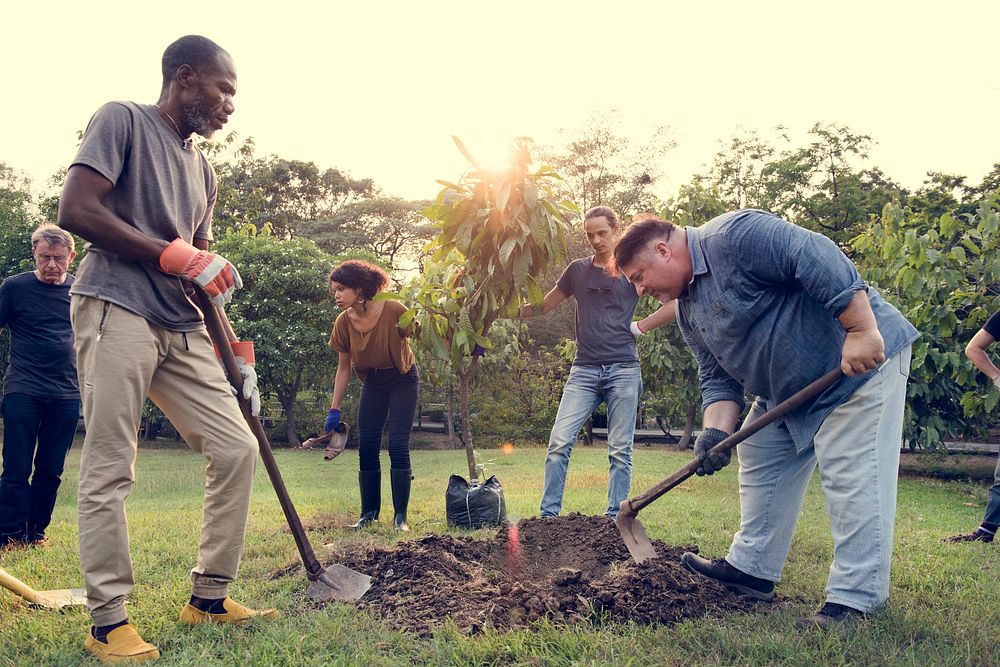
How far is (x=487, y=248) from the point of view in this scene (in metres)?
5.13

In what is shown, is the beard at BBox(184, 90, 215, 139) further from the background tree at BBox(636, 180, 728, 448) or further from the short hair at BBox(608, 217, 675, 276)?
the background tree at BBox(636, 180, 728, 448)

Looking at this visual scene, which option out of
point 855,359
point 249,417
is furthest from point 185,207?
point 855,359

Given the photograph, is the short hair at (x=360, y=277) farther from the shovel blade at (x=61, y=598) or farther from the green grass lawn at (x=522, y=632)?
the shovel blade at (x=61, y=598)

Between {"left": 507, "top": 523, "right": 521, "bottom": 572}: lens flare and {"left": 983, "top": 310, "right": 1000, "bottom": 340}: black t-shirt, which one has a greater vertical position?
{"left": 983, "top": 310, "right": 1000, "bottom": 340}: black t-shirt

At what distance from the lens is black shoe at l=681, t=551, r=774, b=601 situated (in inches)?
139

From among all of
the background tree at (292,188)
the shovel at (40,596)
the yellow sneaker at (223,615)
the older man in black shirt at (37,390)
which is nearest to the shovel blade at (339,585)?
the yellow sneaker at (223,615)

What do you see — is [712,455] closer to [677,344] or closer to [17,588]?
[17,588]

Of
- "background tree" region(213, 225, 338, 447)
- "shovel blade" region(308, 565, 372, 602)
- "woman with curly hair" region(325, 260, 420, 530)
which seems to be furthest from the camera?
"background tree" region(213, 225, 338, 447)

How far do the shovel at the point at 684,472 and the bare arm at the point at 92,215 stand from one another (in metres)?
2.36

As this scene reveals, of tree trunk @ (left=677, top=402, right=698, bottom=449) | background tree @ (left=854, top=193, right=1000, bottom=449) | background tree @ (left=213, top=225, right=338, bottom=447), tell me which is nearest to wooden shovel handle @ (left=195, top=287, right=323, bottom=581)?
background tree @ (left=854, top=193, right=1000, bottom=449)

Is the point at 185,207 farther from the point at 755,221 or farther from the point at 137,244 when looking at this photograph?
the point at 755,221

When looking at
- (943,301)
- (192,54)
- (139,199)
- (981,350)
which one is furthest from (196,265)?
(943,301)

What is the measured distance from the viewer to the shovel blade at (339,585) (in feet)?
11.5

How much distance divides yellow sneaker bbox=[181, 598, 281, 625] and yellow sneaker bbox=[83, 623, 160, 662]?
0.32 m
